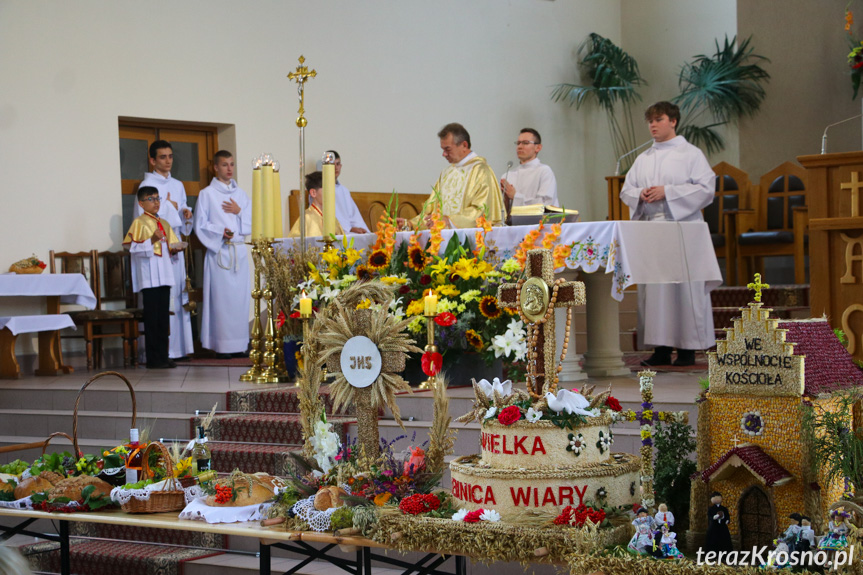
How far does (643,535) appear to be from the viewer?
2.98 meters

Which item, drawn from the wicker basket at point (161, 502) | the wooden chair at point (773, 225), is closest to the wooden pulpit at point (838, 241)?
the wicker basket at point (161, 502)

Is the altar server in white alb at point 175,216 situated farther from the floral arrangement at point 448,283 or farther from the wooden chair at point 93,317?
the floral arrangement at point 448,283

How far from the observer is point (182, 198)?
1069 centimetres

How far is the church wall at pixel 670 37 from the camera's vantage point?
13.8 meters

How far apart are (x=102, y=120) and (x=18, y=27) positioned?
3.70ft

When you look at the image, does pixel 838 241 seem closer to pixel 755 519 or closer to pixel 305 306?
pixel 755 519

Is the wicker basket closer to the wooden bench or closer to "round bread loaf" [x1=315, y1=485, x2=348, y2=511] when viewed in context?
"round bread loaf" [x1=315, y1=485, x2=348, y2=511]

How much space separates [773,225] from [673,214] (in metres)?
4.25

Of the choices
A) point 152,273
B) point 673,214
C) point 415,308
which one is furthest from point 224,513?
point 152,273

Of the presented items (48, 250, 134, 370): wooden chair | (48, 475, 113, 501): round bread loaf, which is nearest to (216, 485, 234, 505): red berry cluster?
(48, 475, 113, 501): round bread loaf

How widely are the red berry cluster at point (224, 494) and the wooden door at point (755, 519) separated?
5.77ft

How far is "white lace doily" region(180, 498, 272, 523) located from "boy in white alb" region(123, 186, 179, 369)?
6.04 metres

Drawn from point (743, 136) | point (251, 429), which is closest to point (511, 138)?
point (743, 136)

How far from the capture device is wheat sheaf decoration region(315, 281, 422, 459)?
12.7 feet
